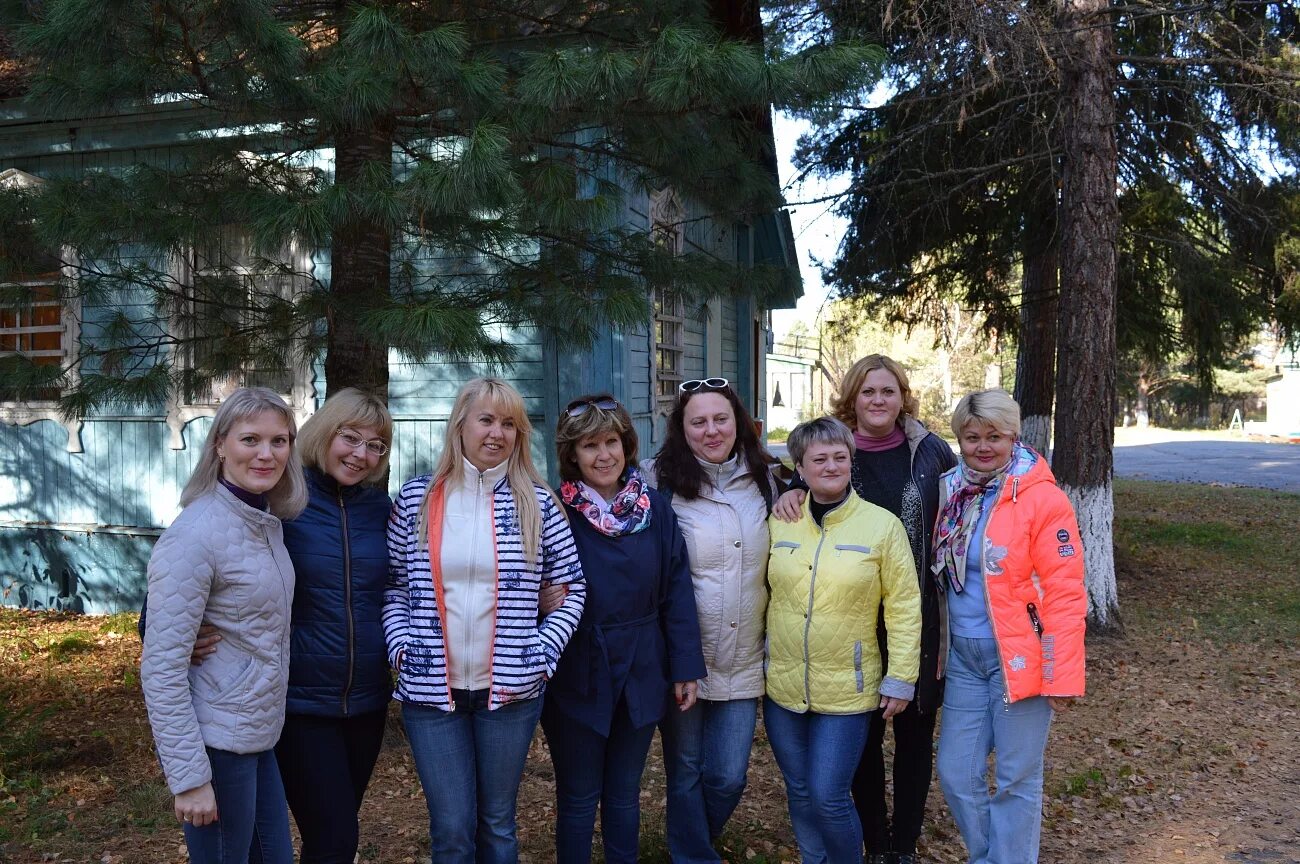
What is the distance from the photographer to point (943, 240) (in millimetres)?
10281

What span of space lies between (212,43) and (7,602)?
750 cm

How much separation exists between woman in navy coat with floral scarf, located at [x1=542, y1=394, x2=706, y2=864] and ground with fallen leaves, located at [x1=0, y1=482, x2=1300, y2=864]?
0.93 meters

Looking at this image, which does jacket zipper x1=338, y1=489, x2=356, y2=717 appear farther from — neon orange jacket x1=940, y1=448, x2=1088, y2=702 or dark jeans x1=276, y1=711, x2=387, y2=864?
neon orange jacket x1=940, y1=448, x2=1088, y2=702

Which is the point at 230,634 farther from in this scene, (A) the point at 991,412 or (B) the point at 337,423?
(A) the point at 991,412

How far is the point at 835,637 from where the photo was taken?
10.7 feet

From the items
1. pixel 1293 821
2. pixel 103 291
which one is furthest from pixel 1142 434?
pixel 103 291

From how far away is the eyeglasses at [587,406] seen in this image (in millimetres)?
3242

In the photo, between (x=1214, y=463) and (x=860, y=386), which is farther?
(x=1214, y=463)

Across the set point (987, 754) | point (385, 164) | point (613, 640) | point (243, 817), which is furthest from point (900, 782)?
point (385, 164)

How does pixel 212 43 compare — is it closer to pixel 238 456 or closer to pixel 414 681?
pixel 238 456

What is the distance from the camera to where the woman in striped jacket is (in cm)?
288

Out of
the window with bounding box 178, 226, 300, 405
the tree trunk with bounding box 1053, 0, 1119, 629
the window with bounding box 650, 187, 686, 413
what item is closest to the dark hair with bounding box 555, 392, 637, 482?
the window with bounding box 178, 226, 300, 405

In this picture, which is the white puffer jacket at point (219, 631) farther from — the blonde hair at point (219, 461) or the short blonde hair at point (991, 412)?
the short blonde hair at point (991, 412)

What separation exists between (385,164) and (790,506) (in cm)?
227
